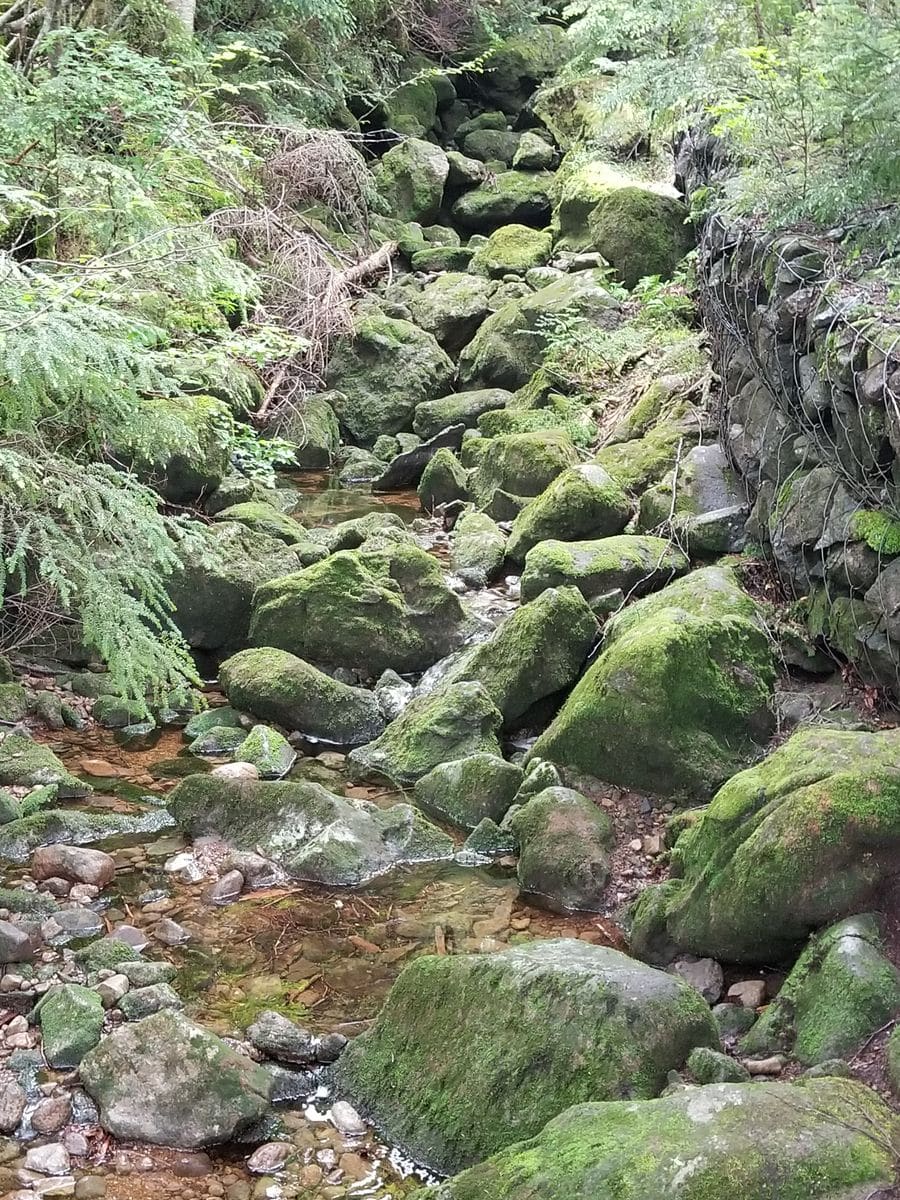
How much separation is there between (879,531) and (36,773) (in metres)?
4.11

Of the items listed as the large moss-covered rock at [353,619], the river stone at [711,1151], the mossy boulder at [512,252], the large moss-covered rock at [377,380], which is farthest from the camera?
the mossy boulder at [512,252]

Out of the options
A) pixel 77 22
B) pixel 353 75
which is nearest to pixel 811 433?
pixel 77 22

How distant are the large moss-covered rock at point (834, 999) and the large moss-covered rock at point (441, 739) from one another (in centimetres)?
258

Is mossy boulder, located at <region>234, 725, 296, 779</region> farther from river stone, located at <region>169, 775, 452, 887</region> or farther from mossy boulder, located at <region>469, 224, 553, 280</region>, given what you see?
mossy boulder, located at <region>469, 224, 553, 280</region>

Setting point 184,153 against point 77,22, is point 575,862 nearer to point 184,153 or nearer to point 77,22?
point 184,153

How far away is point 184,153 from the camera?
737 centimetres

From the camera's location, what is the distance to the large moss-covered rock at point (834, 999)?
128 inches

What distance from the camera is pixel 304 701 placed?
6.47 m

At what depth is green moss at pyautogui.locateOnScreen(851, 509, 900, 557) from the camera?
4.42 metres

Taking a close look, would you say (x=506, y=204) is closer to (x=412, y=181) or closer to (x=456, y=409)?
(x=412, y=181)

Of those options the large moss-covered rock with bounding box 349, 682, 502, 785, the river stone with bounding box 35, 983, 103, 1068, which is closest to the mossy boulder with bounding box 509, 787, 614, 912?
the large moss-covered rock with bounding box 349, 682, 502, 785

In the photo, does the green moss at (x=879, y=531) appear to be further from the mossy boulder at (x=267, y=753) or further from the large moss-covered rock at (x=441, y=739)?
the mossy boulder at (x=267, y=753)

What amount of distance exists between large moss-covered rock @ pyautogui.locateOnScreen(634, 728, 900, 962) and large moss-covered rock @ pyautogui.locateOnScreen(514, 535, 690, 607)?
2.47 meters

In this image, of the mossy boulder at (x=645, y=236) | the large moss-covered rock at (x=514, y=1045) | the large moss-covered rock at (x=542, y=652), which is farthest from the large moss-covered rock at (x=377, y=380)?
the large moss-covered rock at (x=514, y=1045)
